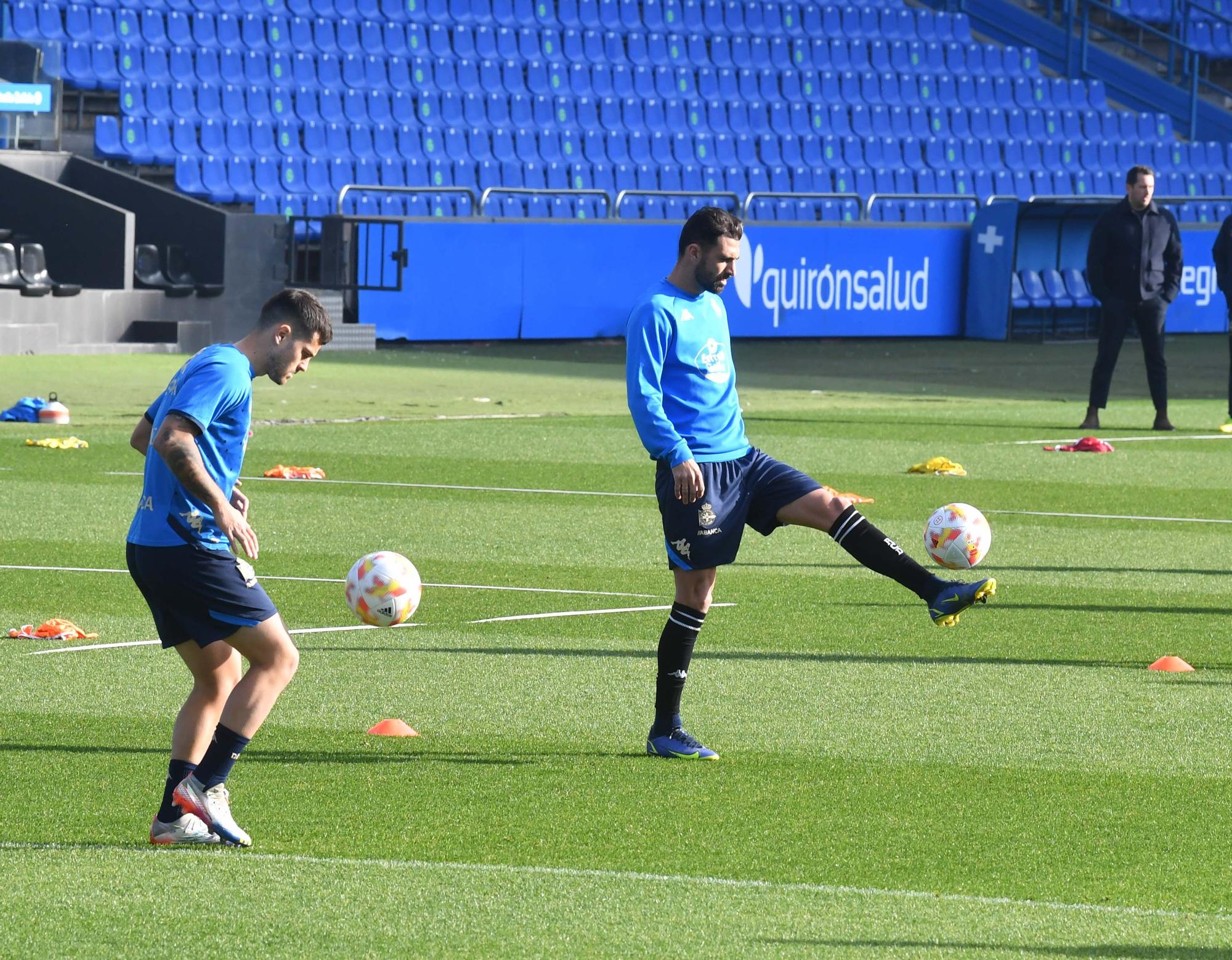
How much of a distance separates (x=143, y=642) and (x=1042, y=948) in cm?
522

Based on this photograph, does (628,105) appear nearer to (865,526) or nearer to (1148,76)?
(1148,76)

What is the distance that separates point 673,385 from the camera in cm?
730

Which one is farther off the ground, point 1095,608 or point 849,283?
point 849,283

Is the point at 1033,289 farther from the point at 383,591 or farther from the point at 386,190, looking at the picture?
the point at 383,591

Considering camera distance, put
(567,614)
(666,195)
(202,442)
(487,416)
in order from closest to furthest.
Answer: (202,442), (567,614), (487,416), (666,195)

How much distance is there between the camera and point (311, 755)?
7.09 m

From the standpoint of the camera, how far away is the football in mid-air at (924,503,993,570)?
32.1 ft

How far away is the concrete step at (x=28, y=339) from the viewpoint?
25.4m

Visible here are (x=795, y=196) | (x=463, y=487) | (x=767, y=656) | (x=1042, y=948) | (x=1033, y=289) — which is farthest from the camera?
(x=1033, y=289)

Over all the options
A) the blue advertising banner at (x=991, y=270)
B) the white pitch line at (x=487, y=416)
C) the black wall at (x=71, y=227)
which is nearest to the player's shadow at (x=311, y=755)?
the white pitch line at (x=487, y=416)

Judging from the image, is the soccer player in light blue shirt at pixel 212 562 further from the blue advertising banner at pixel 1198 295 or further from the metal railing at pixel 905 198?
the blue advertising banner at pixel 1198 295

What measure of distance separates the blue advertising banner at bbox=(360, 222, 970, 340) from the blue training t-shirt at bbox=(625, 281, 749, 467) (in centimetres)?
2053

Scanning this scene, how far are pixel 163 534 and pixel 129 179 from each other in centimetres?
2310

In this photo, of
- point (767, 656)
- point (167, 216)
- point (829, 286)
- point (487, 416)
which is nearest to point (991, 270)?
point (829, 286)
